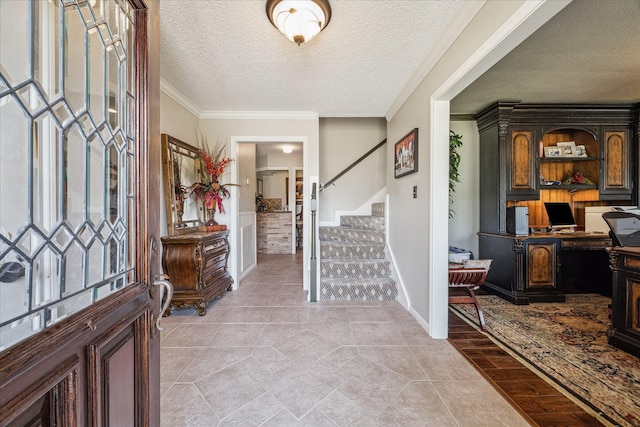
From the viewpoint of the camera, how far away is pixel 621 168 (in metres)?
3.52

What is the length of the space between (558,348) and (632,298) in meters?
0.68

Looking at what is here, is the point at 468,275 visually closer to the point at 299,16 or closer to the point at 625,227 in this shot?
the point at 625,227

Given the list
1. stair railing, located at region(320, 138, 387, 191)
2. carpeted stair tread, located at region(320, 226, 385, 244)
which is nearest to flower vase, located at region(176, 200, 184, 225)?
carpeted stair tread, located at region(320, 226, 385, 244)

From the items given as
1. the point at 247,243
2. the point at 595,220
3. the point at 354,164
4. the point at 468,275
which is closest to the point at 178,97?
the point at 247,243

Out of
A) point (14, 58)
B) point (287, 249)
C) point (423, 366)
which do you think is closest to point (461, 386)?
point (423, 366)

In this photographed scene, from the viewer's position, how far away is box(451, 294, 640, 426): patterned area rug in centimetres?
162

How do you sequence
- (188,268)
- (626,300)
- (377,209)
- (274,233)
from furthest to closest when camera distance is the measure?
(274,233)
(377,209)
(188,268)
(626,300)

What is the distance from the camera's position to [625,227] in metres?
2.29

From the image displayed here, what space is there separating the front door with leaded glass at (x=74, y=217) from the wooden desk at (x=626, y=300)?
3281mm

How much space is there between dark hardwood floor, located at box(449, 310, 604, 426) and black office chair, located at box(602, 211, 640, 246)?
1.47 m

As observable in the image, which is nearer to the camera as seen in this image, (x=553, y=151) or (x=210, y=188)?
(x=210, y=188)

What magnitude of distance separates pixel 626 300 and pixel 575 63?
2193 millimetres

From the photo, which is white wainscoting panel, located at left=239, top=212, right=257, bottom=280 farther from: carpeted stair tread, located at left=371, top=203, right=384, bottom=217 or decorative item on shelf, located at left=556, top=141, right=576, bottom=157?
decorative item on shelf, located at left=556, top=141, right=576, bottom=157

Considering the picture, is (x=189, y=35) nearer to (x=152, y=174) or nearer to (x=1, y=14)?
(x=152, y=174)
